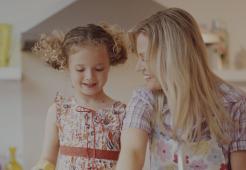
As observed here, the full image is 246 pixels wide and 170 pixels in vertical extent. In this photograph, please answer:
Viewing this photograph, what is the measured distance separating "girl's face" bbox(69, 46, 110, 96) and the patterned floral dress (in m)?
0.05

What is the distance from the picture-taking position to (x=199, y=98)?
0.75 metres

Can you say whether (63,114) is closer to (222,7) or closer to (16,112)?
(16,112)

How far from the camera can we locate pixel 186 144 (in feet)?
2.45

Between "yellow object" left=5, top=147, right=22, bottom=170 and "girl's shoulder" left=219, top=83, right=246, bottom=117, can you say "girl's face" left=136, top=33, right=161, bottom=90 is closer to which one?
"girl's shoulder" left=219, top=83, right=246, bottom=117

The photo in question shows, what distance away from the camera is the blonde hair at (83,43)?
916 millimetres

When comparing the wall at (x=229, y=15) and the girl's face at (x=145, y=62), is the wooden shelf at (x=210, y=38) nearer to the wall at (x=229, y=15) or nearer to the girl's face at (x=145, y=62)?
the wall at (x=229, y=15)

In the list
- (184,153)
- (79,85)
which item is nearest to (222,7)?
(79,85)

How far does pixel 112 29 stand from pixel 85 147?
0.27 metres

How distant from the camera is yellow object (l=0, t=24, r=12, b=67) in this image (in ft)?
4.34

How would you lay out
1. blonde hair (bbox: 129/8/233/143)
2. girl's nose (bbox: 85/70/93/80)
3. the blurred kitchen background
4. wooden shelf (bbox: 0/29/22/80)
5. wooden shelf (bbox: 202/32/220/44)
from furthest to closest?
wooden shelf (bbox: 202/32/220/44), wooden shelf (bbox: 0/29/22/80), the blurred kitchen background, girl's nose (bbox: 85/70/93/80), blonde hair (bbox: 129/8/233/143)

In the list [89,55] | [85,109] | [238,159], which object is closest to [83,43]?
[89,55]

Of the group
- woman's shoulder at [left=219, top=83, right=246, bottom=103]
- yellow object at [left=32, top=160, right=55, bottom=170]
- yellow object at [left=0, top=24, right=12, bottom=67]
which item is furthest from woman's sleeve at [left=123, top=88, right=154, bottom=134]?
yellow object at [left=0, top=24, right=12, bottom=67]

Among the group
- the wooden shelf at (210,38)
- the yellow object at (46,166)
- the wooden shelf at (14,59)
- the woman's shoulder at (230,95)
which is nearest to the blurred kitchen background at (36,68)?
the wooden shelf at (14,59)

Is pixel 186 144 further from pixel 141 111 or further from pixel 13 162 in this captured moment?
pixel 13 162
